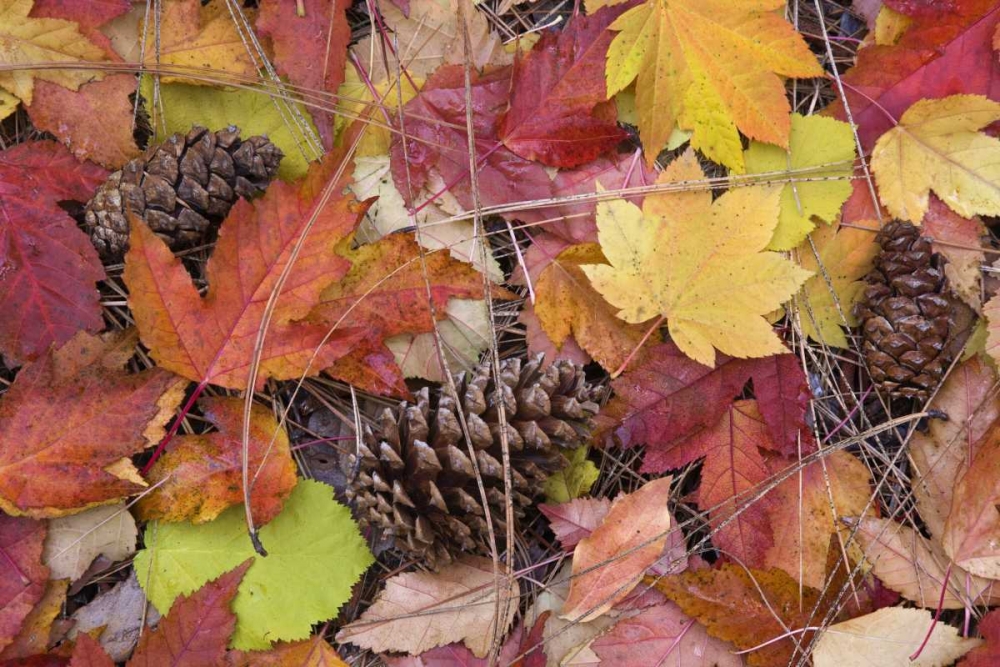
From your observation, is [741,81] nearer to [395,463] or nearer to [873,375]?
[873,375]

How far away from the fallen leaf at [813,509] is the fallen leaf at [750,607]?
0.05 meters

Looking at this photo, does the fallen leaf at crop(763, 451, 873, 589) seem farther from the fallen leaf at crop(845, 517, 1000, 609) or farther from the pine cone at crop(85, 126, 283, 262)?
the pine cone at crop(85, 126, 283, 262)

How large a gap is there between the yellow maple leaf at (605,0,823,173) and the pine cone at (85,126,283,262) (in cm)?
77

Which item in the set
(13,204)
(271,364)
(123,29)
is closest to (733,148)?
(271,364)

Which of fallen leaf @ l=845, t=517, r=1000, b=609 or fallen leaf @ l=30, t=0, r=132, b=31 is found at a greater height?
fallen leaf @ l=30, t=0, r=132, b=31

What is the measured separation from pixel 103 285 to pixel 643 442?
122cm

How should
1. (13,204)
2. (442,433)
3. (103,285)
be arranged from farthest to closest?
(103,285) → (13,204) → (442,433)

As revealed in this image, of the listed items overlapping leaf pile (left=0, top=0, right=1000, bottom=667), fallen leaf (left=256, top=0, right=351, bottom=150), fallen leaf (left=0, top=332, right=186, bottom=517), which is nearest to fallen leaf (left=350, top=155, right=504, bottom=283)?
overlapping leaf pile (left=0, top=0, right=1000, bottom=667)

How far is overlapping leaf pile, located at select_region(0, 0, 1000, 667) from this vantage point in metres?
1.46

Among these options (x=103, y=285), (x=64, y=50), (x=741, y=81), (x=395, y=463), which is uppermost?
(x=64, y=50)

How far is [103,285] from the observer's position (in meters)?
1.62

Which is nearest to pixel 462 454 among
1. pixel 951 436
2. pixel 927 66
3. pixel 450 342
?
pixel 450 342

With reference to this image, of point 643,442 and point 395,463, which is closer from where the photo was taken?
point 395,463

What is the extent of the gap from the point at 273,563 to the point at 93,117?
100cm
